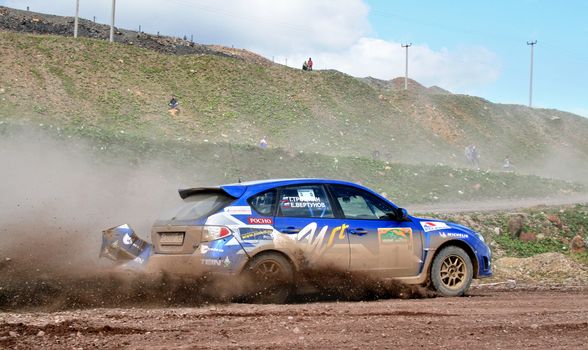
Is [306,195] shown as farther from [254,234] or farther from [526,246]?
[526,246]

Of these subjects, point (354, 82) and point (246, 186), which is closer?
point (246, 186)

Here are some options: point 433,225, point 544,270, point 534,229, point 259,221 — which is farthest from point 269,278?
point 534,229

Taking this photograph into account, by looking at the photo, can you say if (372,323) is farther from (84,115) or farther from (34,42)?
(34,42)

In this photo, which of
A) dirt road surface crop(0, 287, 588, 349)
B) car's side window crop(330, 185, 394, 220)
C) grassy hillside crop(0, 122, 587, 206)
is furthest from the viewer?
grassy hillside crop(0, 122, 587, 206)

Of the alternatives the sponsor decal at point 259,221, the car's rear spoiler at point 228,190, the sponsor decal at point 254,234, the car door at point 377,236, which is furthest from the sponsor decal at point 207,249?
the car door at point 377,236

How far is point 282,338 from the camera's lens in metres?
6.48

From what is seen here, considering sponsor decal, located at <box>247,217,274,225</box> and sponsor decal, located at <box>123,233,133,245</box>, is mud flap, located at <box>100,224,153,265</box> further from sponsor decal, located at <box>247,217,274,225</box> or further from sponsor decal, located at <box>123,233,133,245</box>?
sponsor decal, located at <box>247,217,274,225</box>

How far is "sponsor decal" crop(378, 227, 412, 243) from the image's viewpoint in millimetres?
10180

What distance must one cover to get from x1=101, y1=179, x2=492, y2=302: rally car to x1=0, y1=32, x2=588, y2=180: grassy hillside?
26.0 m

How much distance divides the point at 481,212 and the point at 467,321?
1590 cm

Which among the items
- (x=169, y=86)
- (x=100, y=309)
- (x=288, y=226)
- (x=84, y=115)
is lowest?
(x=100, y=309)

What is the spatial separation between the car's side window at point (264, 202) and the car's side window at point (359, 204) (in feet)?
2.93

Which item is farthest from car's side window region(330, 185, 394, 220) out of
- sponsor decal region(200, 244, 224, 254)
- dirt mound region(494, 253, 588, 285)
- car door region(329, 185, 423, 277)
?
dirt mound region(494, 253, 588, 285)

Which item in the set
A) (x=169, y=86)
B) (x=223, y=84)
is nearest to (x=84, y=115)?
(x=169, y=86)
